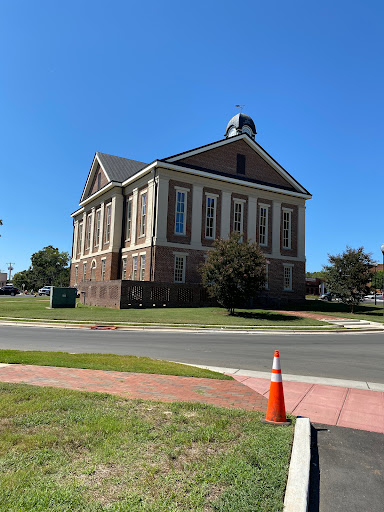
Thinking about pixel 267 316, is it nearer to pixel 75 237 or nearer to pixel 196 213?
pixel 196 213

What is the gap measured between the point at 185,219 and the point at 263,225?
8506 mm

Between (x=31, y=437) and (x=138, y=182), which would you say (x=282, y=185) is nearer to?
(x=138, y=182)

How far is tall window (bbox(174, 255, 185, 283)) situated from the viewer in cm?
3325

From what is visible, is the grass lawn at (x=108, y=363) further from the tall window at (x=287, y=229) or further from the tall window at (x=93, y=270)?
the tall window at (x=93, y=270)

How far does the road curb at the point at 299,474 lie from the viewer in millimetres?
2984

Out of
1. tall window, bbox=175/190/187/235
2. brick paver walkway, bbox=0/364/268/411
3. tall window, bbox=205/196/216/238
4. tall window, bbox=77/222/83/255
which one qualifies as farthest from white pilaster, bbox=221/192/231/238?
brick paver walkway, bbox=0/364/268/411

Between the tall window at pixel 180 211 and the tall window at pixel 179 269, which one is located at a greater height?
the tall window at pixel 180 211

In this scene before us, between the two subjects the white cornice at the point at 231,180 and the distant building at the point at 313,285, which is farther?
the distant building at the point at 313,285

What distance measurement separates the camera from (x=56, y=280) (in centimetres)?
8612

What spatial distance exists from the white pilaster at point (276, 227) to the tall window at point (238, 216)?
369cm

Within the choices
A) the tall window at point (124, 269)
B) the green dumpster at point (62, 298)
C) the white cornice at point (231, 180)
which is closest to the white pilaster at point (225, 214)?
the white cornice at point (231, 180)

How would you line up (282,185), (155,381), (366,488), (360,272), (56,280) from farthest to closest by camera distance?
→ (56,280)
(282,185)
(360,272)
(155,381)
(366,488)

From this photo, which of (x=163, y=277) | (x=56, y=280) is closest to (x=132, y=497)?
(x=163, y=277)

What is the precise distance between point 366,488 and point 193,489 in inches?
60.8
